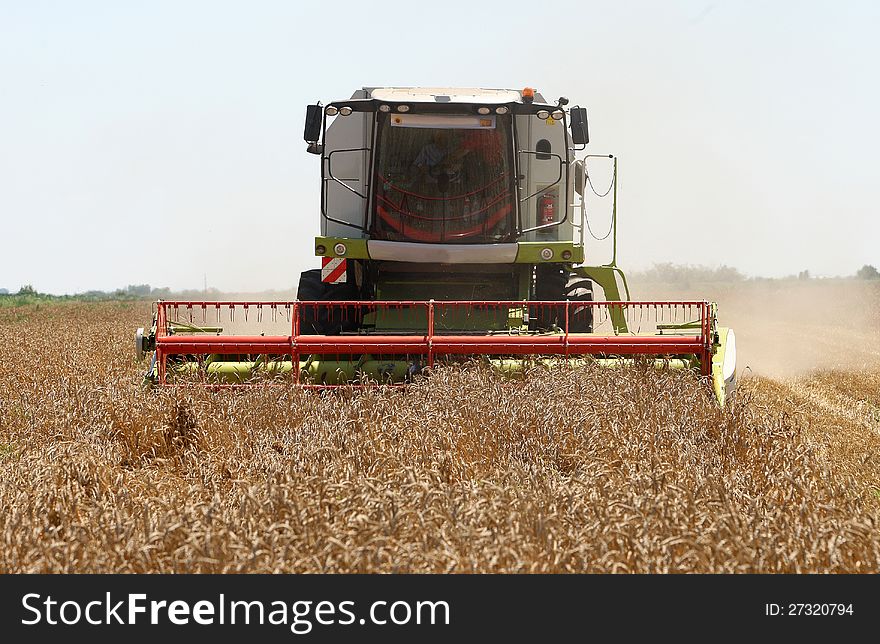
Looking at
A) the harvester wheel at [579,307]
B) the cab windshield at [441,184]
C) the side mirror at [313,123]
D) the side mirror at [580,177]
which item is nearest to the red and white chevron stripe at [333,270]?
the cab windshield at [441,184]

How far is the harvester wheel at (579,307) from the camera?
25.0 ft

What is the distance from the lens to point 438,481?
12.6 ft

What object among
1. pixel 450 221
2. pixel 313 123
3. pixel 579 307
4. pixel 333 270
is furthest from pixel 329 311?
pixel 579 307

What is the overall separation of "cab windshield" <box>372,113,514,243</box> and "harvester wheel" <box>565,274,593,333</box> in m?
0.76

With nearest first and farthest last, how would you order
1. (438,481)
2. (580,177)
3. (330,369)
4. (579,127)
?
(438,481)
(330,369)
(579,127)
(580,177)

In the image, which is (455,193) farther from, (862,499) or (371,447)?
(862,499)

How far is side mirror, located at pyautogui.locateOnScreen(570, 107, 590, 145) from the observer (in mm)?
7305

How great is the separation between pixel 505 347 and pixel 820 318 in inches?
797

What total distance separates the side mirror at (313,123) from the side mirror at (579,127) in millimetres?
1868

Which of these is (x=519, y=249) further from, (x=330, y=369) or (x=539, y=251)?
(x=330, y=369)

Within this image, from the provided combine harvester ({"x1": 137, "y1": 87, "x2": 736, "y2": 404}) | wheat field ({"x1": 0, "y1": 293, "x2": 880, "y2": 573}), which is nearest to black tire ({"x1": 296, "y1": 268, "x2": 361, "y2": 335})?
combine harvester ({"x1": 137, "y1": 87, "x2": 736, "y2": 404})

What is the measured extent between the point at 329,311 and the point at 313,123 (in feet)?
4.59

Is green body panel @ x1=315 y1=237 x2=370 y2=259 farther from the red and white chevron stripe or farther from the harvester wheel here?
the harvester wheel

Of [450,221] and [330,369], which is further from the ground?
[450,221]
